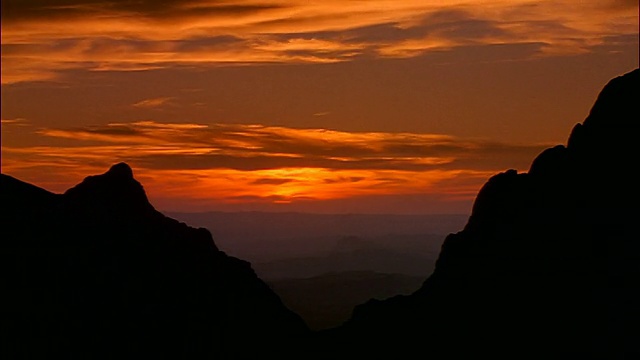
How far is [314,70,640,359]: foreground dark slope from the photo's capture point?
338 feet

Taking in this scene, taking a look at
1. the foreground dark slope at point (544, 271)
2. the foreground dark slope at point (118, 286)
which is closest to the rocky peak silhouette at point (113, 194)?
the foreground dark slope at point (118, 286)

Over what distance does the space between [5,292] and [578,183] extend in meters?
67.8

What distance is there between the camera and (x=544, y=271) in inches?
4284

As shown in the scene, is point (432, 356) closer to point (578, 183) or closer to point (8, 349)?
point (578, 183)

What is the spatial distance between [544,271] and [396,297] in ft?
65.1

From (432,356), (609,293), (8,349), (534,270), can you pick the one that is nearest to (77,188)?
(8,349)

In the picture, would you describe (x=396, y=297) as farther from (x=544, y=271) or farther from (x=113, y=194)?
(x=113, y=194)

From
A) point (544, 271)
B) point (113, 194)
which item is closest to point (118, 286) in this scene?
point (113, 194)

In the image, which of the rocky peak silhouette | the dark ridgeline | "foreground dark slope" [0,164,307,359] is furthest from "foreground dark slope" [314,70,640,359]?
the rocky peak silhouette

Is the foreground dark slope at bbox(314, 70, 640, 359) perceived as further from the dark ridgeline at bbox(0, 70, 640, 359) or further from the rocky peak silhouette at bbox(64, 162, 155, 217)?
the rocky peak silhouette at bbox(64, 162, 155, 217)

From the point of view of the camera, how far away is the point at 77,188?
435ft

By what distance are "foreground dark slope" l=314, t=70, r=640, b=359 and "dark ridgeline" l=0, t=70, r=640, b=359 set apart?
154mm

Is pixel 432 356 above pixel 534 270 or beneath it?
beneath

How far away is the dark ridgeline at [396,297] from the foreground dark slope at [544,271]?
0.15 metres
